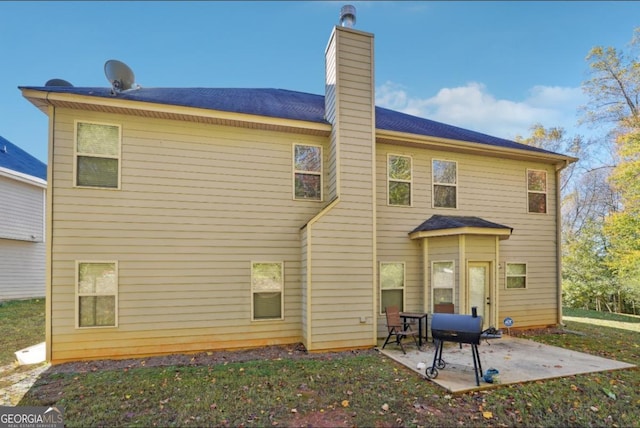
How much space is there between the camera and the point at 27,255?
12812 millimetres

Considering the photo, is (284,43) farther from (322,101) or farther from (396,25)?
(396,25)

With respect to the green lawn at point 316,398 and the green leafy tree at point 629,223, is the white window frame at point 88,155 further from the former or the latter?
the green leafy tree at point 629,223

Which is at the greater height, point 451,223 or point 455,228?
point 451,223

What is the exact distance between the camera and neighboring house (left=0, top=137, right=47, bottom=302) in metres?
11.9

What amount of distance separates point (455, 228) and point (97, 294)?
783cm

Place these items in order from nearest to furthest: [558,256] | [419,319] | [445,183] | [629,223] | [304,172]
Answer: [419,319]
[304,172]
[445,183]
[558,256]
[629,223]

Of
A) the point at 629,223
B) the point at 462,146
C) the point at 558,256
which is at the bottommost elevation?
the point at 558,256

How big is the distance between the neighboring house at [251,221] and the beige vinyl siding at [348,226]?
0.10 ft

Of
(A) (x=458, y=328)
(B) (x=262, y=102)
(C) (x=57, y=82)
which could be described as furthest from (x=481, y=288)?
(C) (x=57, y=82)

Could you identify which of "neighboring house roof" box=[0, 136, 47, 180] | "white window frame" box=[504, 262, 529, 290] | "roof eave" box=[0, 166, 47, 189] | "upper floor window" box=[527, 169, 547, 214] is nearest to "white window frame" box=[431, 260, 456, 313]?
"white window frame" box=[504, 262, 529, 290]

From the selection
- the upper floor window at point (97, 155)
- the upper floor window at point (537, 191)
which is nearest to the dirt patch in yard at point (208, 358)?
the upper floor window at point (97, 155)

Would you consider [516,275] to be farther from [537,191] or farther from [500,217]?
[537,191]

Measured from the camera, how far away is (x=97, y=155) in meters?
6.14
